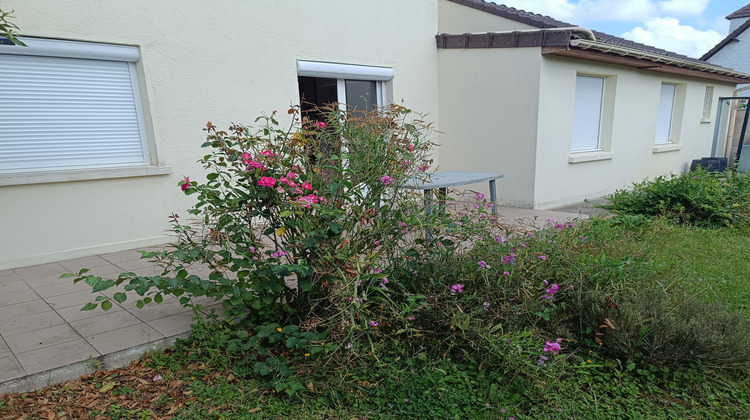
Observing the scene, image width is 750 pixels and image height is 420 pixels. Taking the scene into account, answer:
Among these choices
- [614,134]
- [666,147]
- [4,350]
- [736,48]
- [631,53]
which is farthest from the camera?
[736,48]

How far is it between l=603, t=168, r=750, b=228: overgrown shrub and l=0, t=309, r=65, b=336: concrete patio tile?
6.63m

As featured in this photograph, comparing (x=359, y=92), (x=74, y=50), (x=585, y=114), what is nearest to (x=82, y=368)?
(x=74, y=50)

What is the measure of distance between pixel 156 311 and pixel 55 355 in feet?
2.34

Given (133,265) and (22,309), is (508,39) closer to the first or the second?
(133,265)

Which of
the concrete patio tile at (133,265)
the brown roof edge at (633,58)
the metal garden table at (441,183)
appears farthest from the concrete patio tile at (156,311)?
the brown roof edge at (633,58)

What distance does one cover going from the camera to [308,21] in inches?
241

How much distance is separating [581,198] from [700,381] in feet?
20.0

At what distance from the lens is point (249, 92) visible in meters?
5.72

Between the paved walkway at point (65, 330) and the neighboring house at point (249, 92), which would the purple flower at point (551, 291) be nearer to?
the paved walkway at point (65, 330)

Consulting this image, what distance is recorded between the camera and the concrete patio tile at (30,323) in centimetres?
306

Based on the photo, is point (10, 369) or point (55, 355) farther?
point (55, 355)

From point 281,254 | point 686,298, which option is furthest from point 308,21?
point 686,298

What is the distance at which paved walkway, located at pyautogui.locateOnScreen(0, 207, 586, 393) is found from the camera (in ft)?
8.46

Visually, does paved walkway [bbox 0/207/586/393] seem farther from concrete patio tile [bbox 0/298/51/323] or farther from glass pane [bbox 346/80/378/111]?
glass pane [bbox 346/80/378/111]
